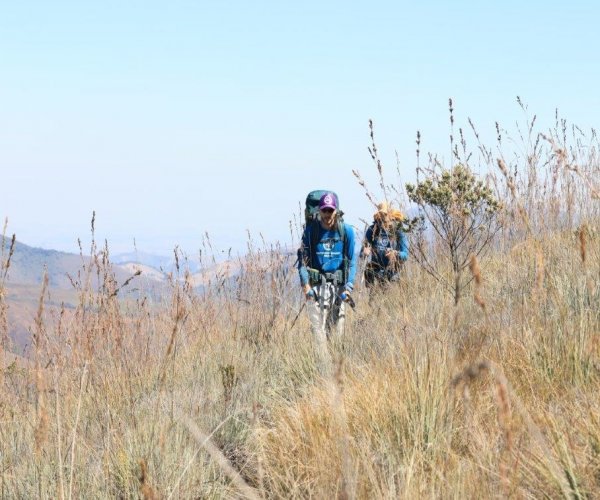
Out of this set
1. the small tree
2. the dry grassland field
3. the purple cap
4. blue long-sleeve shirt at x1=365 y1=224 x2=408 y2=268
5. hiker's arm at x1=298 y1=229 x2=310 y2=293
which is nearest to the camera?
the dry grassland field

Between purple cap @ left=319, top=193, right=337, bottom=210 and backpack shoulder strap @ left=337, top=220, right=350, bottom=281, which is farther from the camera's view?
backpack shoulder strap @ left=337, top=220, right=350, bottom=281

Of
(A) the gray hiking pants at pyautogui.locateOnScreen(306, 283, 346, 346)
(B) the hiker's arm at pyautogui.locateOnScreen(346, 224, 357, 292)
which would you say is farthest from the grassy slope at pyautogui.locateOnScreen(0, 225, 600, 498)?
(B) the hiker's arm at pyautogui.locateOnScreen(346, 224, 357, 292)

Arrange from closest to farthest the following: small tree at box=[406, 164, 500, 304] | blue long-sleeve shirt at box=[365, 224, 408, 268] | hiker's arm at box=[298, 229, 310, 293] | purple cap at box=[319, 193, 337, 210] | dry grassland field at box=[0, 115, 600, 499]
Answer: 1. dry grassland field at box=[0, 115, 600, 499]
2. purple cap at box=[319, 193, 337, 210]
3. hiker's arm at box=[298, 229, 310, 293]
4. small tree at box=[406, 164, 500, 304]
5. blue long-sleeve shirt at box=[365, 224, 408, 268]

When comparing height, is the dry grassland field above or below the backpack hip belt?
below

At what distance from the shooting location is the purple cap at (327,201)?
197 inches

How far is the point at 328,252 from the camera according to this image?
525 cm

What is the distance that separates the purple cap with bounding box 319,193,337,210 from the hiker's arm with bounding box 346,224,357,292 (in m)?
0.29

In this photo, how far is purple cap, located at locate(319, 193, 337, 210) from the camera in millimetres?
5008

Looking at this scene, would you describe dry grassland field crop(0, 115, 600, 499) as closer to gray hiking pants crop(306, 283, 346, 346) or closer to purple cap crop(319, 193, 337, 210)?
gray hiking pants crop(306, 283, 346, 346)

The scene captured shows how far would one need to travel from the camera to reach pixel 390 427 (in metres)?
2.66

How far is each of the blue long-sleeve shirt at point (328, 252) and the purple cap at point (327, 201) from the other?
0.24 m

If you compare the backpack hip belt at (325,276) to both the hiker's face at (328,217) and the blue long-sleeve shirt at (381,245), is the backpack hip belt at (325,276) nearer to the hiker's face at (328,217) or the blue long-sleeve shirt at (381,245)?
the hiker's face at (328,217)

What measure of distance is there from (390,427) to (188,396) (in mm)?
1565

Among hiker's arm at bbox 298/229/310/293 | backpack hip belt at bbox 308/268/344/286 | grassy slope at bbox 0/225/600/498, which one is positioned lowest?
grassy slope at bbox 0/225/600/498
